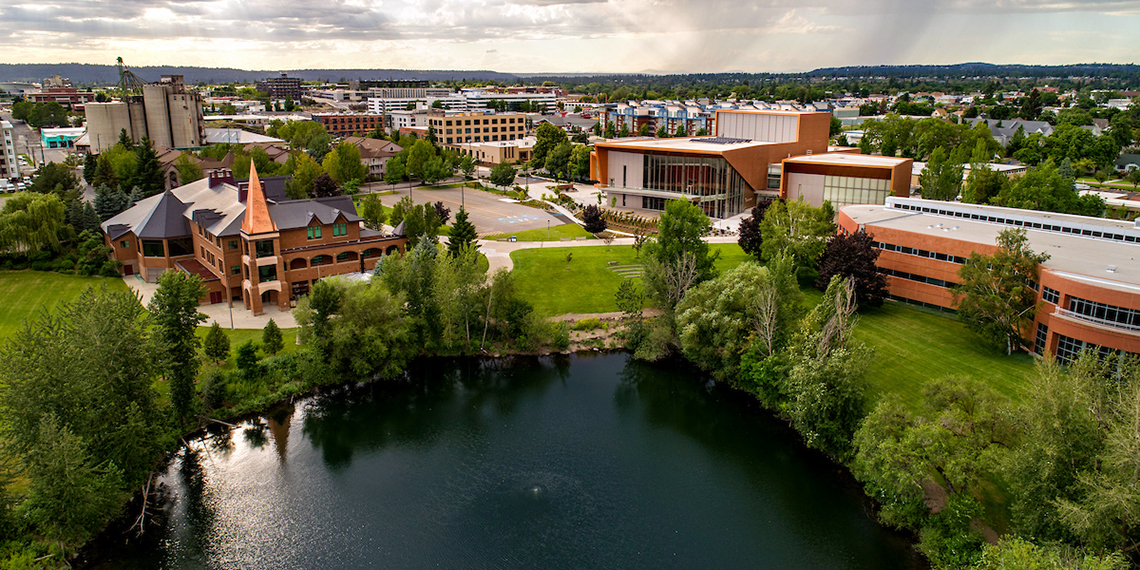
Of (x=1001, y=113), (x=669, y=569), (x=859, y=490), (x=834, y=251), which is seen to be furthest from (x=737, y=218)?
(x=1001, y=113)

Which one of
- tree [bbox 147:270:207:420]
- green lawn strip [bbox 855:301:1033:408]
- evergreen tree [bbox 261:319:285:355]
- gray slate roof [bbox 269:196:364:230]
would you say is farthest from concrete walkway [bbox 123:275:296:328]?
green lawn strip [bbox 855:301:1033:408]

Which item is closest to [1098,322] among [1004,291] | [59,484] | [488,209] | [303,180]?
[1004,291]

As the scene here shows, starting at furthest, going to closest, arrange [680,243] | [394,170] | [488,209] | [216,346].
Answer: [394,170], [488,209], [680,243], [216,346]

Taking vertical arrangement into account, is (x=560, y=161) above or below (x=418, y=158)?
below

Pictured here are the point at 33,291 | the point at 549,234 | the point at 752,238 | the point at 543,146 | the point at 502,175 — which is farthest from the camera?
the point at 543,146

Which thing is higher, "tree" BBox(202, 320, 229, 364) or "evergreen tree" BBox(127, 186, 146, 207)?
"evergreen tree" BBox(127, 186, 146, 207)

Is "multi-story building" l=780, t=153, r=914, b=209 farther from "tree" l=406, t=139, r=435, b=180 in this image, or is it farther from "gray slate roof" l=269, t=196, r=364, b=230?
"tree" l=406, t=139, r=435, b=180

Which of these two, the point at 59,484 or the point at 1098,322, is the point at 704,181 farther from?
the point at 59,484
